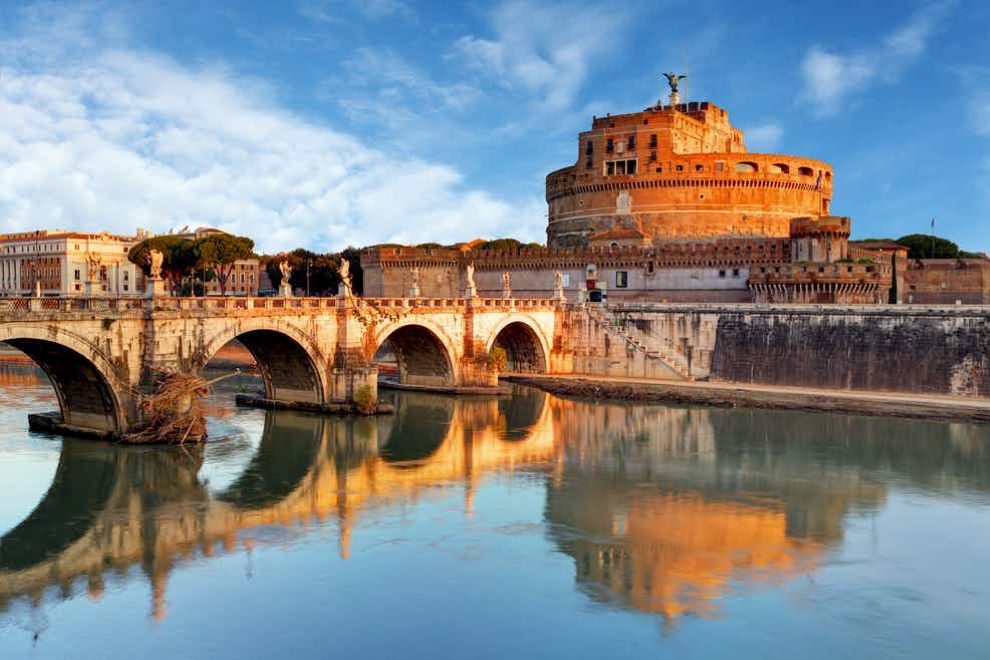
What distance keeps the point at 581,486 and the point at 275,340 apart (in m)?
14.4

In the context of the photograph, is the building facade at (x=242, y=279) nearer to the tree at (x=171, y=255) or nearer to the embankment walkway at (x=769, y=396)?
the tree at (x=171, y=255)

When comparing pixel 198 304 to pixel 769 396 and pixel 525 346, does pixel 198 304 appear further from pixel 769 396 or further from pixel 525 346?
pixel 769 396

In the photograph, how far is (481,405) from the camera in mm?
39562

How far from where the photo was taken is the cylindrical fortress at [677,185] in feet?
215

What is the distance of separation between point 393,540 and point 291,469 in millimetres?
7691

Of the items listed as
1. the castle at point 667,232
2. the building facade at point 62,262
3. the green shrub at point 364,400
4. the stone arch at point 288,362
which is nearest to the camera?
the stone arch at point 288,362

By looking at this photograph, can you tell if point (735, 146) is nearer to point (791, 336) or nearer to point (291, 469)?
Result: point (791, 336)

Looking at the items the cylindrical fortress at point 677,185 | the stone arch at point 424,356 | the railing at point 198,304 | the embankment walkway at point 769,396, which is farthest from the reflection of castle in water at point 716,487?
the cylindrical fortress at point 677,185

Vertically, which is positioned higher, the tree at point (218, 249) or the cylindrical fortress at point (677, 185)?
the cylindrical fortress at point (677, 185)

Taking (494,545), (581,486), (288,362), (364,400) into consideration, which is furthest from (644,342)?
(494,545)

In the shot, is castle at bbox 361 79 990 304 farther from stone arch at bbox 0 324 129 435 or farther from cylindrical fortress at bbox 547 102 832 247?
stone arch at bbox 0 324 129 435

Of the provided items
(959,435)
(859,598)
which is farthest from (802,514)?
(959,435)

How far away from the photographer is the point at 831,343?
137 feet

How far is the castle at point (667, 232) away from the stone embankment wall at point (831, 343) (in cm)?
842
